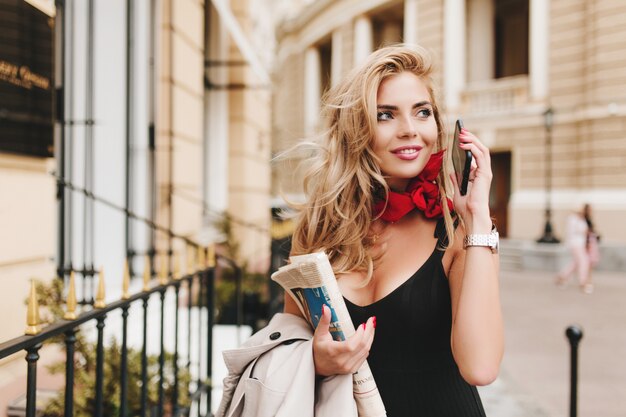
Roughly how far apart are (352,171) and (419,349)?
635mm

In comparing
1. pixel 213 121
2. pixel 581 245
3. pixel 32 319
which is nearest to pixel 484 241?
pixel 32 319

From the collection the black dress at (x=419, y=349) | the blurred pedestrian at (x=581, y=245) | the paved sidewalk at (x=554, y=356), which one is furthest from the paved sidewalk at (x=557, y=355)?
the black dress at (x=419, y=349)

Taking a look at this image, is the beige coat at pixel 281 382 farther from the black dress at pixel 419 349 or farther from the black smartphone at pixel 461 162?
the black smartphone at pixel 461 162

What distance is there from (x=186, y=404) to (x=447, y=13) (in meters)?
18.8

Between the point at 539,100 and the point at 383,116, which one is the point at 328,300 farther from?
the point at 539,100

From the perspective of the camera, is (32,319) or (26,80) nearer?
(32,319)

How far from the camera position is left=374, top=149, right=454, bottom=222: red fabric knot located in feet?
5.67

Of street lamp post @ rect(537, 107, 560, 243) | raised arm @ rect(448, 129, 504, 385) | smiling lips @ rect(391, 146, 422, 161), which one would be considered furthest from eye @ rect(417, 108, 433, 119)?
street lamp post @ rect(537, 107, 560, 243)

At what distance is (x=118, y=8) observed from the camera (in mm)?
5203

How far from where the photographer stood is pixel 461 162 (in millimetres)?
1528

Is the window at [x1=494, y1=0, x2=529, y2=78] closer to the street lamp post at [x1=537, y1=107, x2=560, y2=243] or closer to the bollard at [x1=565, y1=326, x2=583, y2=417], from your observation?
the street lamp post at [x1=537, y1=107, x2=560, y2=243]

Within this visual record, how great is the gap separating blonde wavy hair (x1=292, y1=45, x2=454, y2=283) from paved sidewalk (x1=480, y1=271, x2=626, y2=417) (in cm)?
333

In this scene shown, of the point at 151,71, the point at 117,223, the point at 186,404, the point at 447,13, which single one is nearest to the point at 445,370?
the point at 186,404

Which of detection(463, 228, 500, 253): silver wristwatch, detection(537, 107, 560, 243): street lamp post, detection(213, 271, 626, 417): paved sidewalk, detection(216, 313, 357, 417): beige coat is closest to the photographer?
detection(216, 313, 357, 417): beige coat
